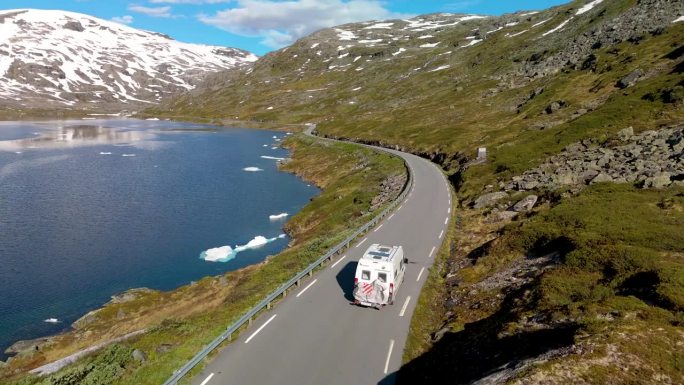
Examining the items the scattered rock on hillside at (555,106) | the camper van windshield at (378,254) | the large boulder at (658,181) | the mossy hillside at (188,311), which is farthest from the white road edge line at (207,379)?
the scattered rock on hillside at (555,106)

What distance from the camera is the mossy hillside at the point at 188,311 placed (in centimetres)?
1839

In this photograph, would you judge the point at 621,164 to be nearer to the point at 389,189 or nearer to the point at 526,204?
the point at 526,204

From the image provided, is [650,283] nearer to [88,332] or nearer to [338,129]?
[88,332]

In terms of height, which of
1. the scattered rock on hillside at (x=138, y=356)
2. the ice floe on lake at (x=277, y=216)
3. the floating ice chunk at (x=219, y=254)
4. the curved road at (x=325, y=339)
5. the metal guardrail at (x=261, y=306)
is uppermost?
the metal guardrail at (x=261, y=306)

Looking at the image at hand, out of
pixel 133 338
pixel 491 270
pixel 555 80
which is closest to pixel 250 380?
pixel 133 338

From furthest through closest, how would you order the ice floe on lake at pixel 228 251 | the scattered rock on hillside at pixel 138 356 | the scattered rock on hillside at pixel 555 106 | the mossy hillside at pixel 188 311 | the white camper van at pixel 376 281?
the scattered rock on hillside at pixel 555 106 → the ice floe on lake at pixel 228 251 → the white camper van at pixel 376 281 → the scattered rock on hillside at pixel 138 356 → the mossy hillside at pixel 188 311

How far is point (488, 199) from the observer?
4425 cm

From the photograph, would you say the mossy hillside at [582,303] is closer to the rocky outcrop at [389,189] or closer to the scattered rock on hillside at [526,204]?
the scattered rock on hillside at [526,204]

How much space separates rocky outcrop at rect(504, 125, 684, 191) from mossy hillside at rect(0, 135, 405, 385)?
1977cm

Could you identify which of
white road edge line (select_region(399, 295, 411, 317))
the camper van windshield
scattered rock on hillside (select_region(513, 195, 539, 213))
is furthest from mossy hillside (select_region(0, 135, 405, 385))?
scattered rock on hillside (select_region(513, 195, 539, 213))

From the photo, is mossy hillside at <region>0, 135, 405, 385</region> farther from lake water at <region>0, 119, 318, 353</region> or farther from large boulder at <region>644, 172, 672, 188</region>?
large boulder at <region>644, 172, 672, 188</region>

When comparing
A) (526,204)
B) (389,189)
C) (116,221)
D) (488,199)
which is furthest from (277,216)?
(526,204)

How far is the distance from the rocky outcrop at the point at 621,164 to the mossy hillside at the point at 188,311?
19.8 m

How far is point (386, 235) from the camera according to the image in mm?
36656
